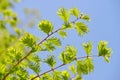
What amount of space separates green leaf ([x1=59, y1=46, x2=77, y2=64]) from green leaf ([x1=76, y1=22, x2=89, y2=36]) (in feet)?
0.58

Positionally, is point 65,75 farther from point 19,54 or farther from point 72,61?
point 19,54

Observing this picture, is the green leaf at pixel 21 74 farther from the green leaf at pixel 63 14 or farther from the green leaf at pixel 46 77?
the green leaf at pixel 63 14

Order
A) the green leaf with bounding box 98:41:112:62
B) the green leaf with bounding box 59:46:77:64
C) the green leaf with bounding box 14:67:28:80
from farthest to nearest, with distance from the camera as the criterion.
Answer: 1. the green leaf with bounding box 98:41:112:62
2. the green leaf with bounding box 59:46:77:64
3. the green leaf with bounding box 14:67:28:80

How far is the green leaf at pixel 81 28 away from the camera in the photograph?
2162 millimetres

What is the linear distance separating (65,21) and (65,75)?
15.8 inches

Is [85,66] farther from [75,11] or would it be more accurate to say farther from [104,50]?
[75,11]

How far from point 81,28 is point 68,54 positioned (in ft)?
0.83

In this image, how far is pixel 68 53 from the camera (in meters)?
2.04

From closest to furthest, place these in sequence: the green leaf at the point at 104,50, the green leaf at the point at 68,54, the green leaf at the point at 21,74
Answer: the green leaf at the point at 21,74, the green leaf at the point at 68,54, the green leaf at the point at 104,50

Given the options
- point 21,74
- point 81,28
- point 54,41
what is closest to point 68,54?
point 54,41

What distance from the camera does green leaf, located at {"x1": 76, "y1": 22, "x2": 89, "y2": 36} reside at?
2162mm

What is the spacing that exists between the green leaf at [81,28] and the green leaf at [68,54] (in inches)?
6.9

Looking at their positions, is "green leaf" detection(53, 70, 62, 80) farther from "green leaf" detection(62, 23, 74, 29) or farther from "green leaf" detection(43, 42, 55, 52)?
"green leaf" detection(62, 23, 74, 29)

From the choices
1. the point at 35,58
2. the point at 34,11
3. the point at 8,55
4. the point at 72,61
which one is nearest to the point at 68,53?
the point at 72,61
